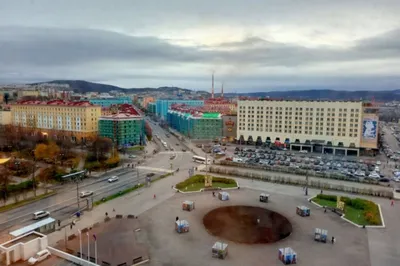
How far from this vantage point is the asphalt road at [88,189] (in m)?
19.6

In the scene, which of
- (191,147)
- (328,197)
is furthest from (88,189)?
(191,147)

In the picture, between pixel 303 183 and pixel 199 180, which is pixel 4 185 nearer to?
pixel 199 180

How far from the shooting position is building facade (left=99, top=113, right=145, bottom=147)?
45.1 metres

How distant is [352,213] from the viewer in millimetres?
20844

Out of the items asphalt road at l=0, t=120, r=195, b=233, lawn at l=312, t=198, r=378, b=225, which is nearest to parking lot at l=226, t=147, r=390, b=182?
asphalt road at l=0, t=120, r=195, b=233

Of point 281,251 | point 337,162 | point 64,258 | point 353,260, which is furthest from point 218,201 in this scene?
point 337,162

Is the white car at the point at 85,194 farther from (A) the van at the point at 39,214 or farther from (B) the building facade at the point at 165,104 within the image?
(B) the building facade at the point at 165,104

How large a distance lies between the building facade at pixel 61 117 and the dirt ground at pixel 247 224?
3149cm

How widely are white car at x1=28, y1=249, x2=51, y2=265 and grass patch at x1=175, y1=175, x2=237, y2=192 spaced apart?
46.0ft

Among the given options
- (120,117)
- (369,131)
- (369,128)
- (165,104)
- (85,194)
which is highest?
(165,104)

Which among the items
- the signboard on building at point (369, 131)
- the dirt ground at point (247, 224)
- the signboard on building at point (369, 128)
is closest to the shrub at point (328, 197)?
the dirt ground at point (247, 224)

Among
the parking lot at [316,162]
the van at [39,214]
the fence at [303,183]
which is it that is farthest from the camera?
the parking lot at [316,162]

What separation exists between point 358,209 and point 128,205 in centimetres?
1516

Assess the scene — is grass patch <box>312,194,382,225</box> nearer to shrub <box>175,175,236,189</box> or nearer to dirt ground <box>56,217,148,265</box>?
shrub <box>175,175,236,189</box>
